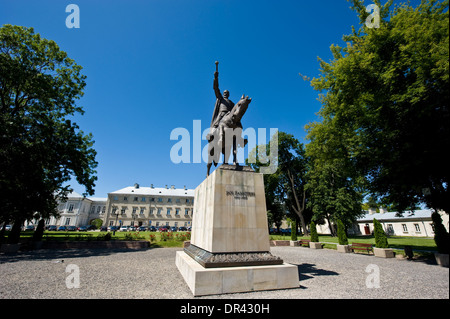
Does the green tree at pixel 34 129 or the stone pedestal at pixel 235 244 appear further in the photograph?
the green tree at pixel 34 129

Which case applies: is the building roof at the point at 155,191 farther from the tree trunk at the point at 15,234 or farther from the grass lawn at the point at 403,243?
the tree trunk at the point at 15,234

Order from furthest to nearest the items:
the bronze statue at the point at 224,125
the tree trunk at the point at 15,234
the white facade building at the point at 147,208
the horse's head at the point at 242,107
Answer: the white facade building at the point at 147,208 → the tree trunk at the point at 15,234 → the bronze statue at the point at 224,125 → the horse's head at the point at 242,107

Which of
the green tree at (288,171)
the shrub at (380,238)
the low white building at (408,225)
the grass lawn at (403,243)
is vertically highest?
the green tree at (288,171)

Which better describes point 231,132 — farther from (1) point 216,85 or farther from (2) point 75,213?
(2) point 75,213

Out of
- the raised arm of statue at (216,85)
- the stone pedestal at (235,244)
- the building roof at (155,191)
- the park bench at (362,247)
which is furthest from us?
the building roof at (155,191)

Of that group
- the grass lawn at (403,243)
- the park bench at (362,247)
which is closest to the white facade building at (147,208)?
the grass lawn at (403,243)

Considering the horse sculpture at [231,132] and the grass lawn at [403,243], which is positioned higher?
the horse sculpture at [231,132]

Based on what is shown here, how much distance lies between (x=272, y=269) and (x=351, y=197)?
3452cm

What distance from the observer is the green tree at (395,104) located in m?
1.48

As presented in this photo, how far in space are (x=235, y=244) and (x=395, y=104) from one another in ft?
18.9

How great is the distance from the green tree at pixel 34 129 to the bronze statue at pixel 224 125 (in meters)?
14.5

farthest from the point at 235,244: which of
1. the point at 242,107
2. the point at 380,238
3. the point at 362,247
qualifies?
the point at 362,247
